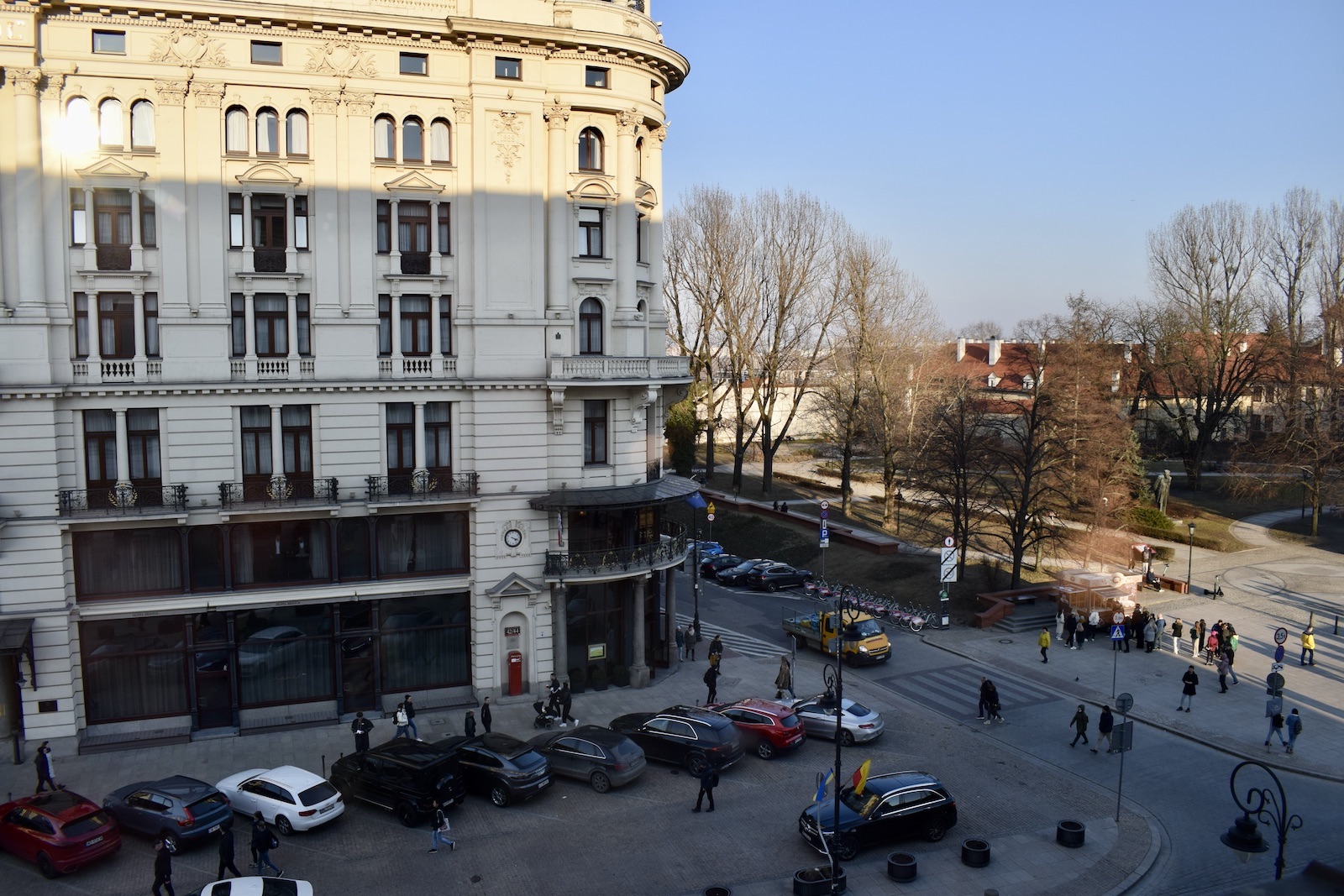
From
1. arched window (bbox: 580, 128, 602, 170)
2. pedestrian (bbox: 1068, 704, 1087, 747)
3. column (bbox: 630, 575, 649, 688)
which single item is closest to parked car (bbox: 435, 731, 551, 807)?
column (bbox: 630, 575, 649, 688)

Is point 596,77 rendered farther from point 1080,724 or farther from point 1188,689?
point 1188,689

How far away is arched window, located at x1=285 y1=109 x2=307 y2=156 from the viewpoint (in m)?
29.9

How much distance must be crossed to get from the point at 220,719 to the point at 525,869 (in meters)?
13.4

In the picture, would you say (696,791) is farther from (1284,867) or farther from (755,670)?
(1284,867)

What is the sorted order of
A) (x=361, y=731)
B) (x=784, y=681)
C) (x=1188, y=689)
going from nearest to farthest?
1. (x=361, y=731)
2. (x=1188, y=689)
3. (x=784, y=681)

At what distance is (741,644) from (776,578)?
396 inches

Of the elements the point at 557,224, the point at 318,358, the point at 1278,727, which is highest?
the point at 557,224

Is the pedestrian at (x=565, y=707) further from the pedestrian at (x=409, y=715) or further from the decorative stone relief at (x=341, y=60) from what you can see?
the decorative stone relief at (x=341, y=60)

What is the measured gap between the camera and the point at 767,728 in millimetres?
28031

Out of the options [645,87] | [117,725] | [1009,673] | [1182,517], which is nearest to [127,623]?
[117,725]

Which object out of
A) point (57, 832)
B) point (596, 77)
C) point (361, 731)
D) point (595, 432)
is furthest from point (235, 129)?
point (57, 832)

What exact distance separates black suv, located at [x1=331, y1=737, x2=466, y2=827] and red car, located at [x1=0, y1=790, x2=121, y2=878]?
5.22 m

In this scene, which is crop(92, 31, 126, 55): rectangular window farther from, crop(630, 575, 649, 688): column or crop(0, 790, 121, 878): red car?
crop(630, 575, 649, 688): column

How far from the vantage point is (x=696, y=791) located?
26156 mm
